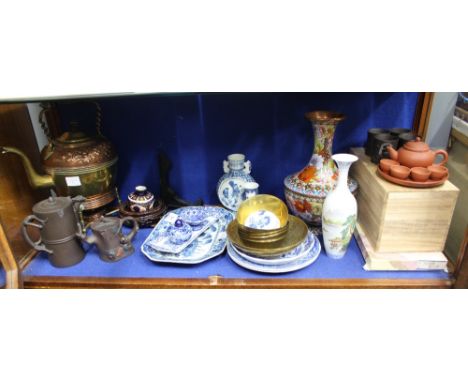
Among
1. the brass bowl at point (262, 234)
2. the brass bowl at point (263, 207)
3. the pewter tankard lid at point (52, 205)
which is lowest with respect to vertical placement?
the brass bowl at point (262, 234)

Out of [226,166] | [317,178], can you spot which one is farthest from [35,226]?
[317,178]

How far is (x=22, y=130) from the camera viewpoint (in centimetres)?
88

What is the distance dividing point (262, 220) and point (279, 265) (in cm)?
11

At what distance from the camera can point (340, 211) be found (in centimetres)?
75

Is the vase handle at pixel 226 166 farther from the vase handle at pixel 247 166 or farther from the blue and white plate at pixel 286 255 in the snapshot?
the blue and white plate at pixel 286 255

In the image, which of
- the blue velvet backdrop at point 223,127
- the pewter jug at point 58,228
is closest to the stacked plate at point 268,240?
the blue velvet backdrop at point 223,127

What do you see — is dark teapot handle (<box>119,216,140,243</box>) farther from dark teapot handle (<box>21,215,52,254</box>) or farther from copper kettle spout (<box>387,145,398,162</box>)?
copper kettle spout (<box>387,145,398,162</box>)

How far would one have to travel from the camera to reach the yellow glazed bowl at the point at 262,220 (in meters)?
0.76

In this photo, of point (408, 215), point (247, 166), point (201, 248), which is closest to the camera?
point (408, 215)

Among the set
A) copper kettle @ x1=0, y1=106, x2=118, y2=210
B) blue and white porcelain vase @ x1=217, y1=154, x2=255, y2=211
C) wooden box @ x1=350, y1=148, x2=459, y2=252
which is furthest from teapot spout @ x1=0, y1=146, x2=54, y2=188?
wooden box @ x1=350, y1=148, x2=459, y2=252

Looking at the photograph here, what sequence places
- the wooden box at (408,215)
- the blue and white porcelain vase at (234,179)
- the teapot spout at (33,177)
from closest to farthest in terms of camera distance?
the wooden box at (408,215) < the teapot spout at (33,177) < the blue and white porcelain vase at (234,179)

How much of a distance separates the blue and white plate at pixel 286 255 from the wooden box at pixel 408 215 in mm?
154

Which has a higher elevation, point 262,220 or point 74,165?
point 74,165

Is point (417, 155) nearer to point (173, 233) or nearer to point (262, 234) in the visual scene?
point (262, 234)
